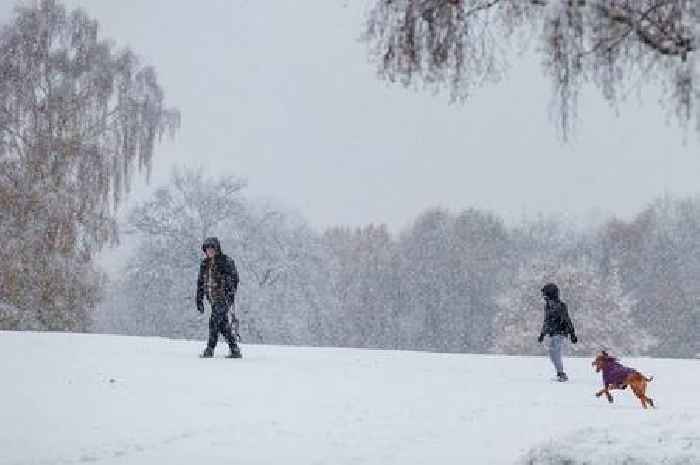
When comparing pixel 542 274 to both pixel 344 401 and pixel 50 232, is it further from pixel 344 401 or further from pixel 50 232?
pixel 344 401

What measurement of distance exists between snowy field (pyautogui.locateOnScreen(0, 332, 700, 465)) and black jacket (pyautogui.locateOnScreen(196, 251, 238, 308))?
42.1 inches

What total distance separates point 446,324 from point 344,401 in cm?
5186

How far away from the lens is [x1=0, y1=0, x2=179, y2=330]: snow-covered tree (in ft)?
76.8

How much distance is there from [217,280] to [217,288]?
0.13m

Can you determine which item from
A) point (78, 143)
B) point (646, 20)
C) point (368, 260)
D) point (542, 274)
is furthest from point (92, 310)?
point (368, 260)

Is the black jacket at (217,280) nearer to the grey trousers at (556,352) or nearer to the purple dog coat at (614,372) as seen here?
the grey trousers at (556,352)

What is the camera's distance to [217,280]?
1448 centimetres

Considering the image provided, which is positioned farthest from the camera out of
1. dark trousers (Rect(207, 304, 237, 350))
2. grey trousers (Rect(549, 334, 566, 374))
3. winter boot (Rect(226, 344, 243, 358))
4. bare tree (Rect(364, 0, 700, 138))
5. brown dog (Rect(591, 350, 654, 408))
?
grey trousers (Rect(549, 334, 566, 374))

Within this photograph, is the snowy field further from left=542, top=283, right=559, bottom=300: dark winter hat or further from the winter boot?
left=542, top=283, right=559, bottom=300: dark winter hat

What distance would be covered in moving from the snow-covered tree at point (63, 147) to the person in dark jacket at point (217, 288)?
10188 millimetres

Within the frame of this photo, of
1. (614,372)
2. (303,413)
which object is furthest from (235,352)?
(614,372)

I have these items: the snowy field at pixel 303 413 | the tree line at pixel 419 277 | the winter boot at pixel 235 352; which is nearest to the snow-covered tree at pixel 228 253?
the tree line at pixel 419 277

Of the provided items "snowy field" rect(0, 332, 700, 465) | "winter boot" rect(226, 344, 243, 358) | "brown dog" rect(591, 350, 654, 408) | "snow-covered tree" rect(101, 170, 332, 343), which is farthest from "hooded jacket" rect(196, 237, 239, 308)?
"snow-covered tree" rect(101, 170, 332, 343)

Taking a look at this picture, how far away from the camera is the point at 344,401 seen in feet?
33.8
